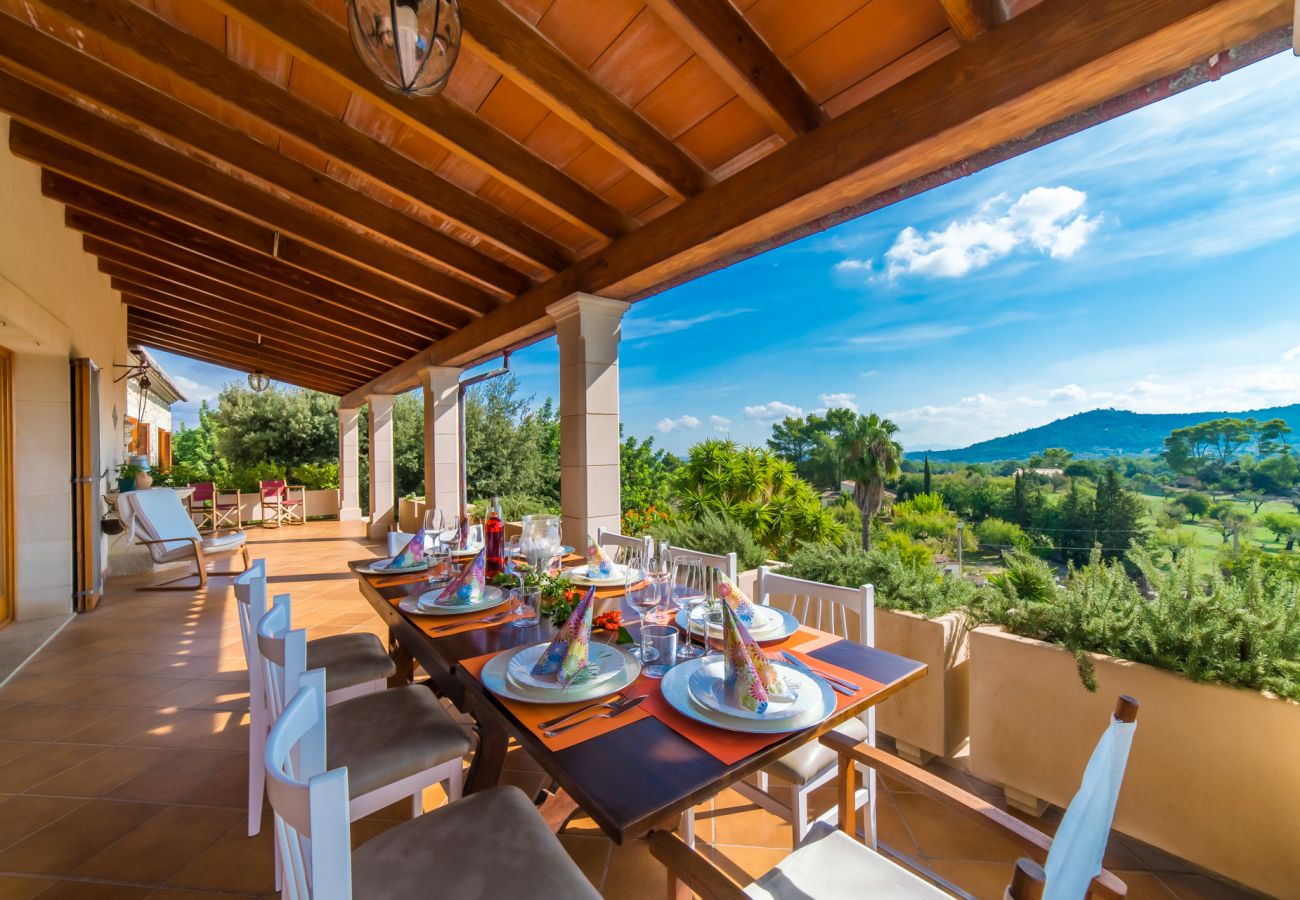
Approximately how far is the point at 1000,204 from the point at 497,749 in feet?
56.8

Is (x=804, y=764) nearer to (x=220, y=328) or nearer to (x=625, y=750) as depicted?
(x=625, y=750)

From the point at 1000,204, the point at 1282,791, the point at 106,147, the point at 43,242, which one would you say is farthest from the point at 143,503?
the point at 1000,204

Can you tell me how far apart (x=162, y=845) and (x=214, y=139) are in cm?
317

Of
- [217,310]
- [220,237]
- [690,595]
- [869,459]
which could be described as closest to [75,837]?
[690,595]

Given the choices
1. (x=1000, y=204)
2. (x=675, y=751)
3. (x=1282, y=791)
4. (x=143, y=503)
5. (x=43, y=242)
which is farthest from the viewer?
(x=1000, y=204)

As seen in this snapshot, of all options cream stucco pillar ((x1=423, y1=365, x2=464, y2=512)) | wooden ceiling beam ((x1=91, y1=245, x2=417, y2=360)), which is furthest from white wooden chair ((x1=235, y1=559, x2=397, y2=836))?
wooden ceiling beam ((x1=91, y1=245, x2=417, y2=360))

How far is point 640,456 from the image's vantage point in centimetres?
911

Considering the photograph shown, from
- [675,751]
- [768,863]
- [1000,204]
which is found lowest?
[768,863]

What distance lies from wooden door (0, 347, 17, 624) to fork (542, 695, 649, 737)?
211 inches

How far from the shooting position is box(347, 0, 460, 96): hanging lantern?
1.37 meters

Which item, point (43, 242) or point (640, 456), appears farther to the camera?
point (640, 456)

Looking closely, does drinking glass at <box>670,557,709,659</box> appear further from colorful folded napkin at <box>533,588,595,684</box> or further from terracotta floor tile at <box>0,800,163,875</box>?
terracotta floor tile at <box>0,800,163,875</box>

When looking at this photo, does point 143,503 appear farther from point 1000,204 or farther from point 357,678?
point 1000,204

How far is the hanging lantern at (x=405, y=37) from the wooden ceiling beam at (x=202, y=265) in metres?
4.16
